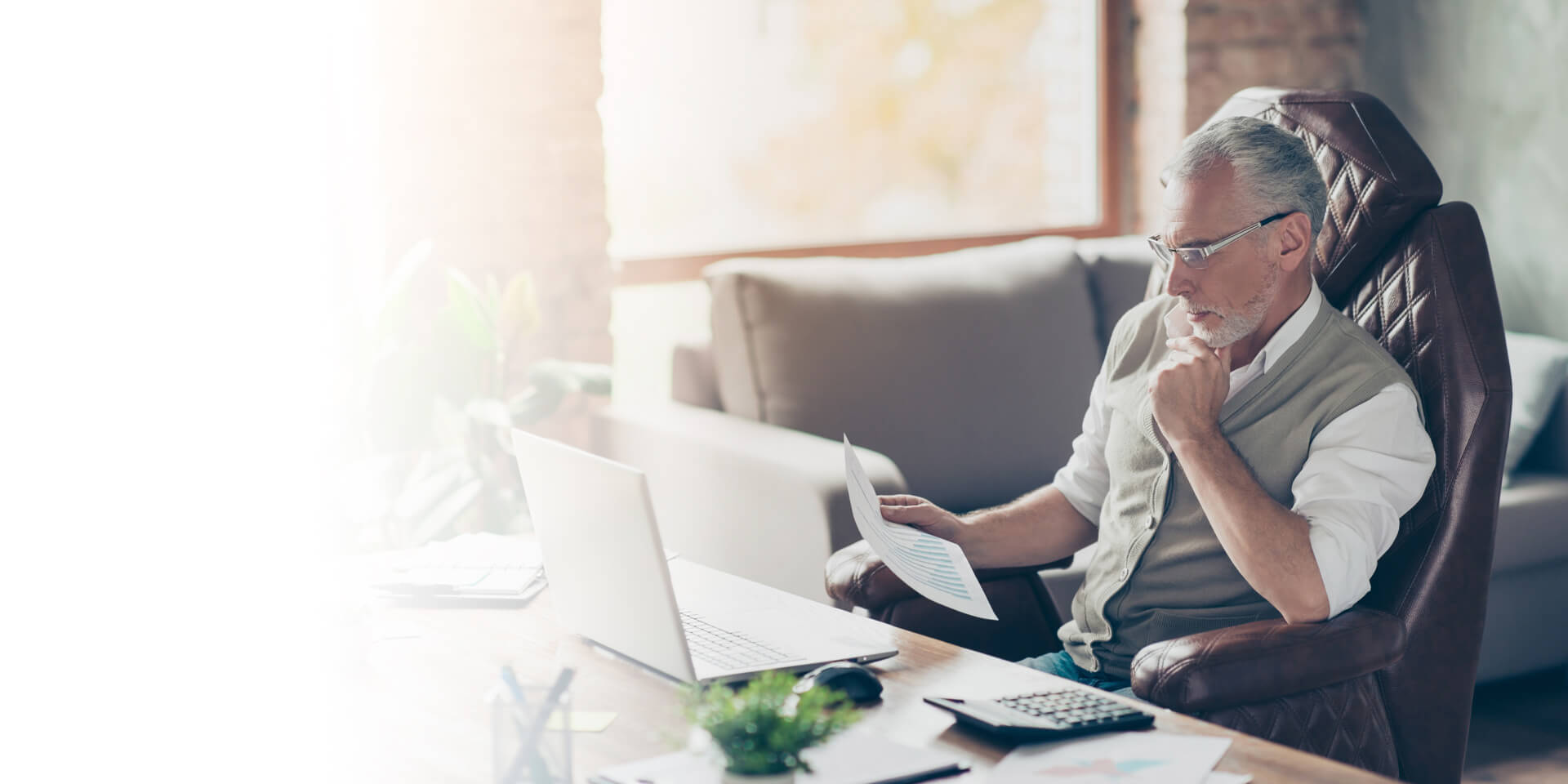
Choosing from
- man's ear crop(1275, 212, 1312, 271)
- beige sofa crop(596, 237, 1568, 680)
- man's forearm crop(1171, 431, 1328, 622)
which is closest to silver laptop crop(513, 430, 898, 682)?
man's forearm crop(1171, 431, 1328, 622)

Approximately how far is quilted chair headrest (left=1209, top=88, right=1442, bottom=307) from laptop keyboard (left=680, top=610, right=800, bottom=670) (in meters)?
0.84

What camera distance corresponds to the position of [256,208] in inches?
116

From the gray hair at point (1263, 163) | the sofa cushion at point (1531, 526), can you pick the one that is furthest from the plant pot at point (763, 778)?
the sofa cushion at point (1531, 526)

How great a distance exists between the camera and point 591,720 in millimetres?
1200

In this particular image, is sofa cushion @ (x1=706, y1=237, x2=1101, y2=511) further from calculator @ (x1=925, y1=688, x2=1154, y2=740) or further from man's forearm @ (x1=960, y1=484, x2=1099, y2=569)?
calculator @ (x1=925, y1=688, x2=1154, y2=740)

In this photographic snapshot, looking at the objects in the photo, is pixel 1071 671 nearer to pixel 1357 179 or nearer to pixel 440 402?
pixel 1357 179

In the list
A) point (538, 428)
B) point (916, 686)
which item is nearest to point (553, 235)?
point (538, 428)

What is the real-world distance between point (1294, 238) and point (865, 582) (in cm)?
63

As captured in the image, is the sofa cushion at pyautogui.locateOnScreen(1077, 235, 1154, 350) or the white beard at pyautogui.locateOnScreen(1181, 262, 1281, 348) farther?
the sofa cushion at pyautogui.locateOnScreen(1077, 235, 1154, 350)

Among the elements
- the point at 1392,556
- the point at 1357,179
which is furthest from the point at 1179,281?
the point at 1392,556

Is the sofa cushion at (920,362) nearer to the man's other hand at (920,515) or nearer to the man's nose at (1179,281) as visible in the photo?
the man's other hand at (920,515)

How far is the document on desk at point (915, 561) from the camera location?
4.77ft

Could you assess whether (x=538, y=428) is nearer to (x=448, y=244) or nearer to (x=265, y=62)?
(x=448, y=244)

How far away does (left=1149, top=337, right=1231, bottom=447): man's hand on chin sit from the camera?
152 cm
